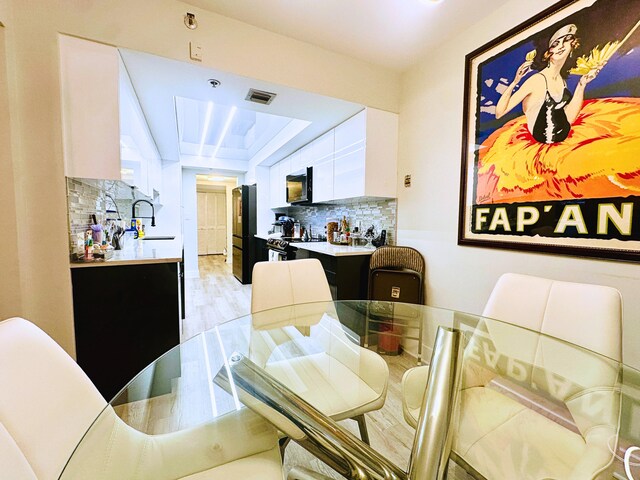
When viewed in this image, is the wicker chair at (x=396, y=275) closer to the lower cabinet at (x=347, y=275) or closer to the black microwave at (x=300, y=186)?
the lower cabinet at (x=347, y=275)

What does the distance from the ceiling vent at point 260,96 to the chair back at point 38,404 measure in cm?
209

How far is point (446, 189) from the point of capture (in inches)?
85.3

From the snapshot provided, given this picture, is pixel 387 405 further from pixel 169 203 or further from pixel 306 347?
pixel 169 203

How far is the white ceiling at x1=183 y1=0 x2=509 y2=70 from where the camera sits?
1.76 meters

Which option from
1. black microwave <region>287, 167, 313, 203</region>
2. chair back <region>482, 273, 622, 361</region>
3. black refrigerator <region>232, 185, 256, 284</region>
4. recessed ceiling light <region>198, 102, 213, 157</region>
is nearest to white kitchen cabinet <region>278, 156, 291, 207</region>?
black microwave <region>287, 167, 313, 203</region>

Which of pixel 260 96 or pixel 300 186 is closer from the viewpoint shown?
pixel 260 96

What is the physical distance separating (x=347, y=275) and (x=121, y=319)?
5.67ft

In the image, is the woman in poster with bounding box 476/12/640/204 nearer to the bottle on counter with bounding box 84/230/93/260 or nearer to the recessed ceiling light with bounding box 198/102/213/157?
the bottle on counter with bounding box 84/230/93/260

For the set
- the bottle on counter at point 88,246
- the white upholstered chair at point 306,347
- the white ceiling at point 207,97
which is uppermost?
the white ceiling at point 207,97

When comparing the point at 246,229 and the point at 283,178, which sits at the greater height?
the point at 283,178

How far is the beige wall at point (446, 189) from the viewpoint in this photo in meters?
1.66

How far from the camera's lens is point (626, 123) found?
4.14 ft

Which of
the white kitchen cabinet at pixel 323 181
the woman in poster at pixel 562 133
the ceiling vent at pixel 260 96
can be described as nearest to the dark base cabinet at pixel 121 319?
the ceiling vent at pixel 260 96

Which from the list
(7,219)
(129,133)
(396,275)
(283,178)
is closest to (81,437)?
(7,219)
